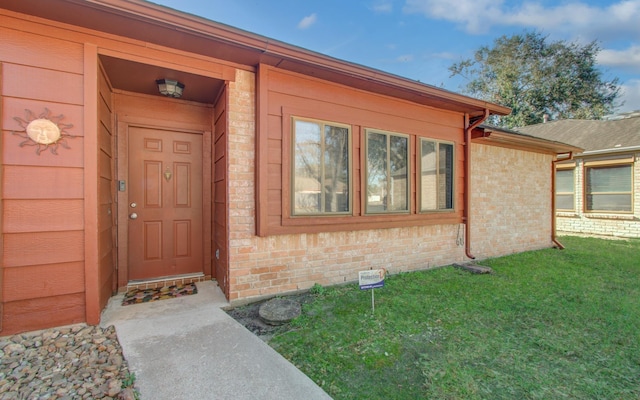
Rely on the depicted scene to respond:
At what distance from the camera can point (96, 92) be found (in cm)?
253

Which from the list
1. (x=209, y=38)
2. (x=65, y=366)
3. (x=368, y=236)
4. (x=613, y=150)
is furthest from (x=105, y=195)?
(x=613, y=150)

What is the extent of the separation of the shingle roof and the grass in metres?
6.80

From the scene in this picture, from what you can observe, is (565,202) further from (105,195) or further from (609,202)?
(105,195)

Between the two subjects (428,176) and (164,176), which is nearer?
(164,176)

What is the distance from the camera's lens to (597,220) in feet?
28.9

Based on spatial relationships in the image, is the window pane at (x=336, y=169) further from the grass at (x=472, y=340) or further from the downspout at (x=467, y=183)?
the downspout at (x=467, y=183)

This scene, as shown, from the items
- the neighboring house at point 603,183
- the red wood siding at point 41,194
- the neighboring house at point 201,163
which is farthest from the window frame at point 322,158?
the neighboring house at point 603,183

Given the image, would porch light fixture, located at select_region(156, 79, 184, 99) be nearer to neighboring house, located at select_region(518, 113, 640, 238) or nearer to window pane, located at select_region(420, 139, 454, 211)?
window pane, located at select_region(420, 139, 454, 211)

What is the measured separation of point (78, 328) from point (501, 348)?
11.4ft

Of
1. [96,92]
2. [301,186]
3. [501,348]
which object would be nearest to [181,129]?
[96,92]

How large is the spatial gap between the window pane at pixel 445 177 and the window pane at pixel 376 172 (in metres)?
1.25

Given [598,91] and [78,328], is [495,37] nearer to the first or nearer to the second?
[598,91]

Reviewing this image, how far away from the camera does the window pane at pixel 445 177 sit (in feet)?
15.9

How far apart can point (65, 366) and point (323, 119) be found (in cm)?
326
